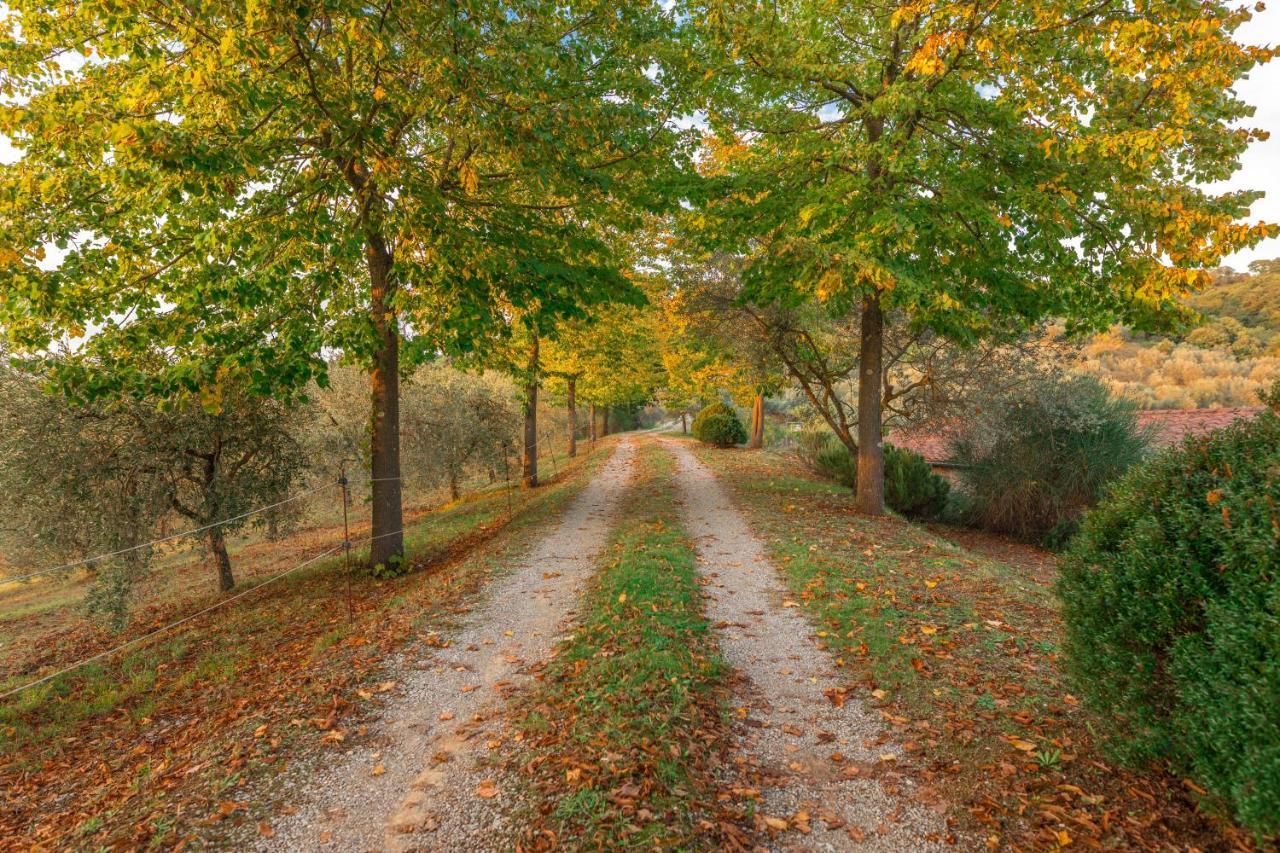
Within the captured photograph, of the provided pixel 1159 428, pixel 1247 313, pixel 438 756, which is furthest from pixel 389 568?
pixel 1247 313

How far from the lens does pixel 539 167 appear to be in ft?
23.5

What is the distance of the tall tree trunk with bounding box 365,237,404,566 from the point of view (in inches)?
350

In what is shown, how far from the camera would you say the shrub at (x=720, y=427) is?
26.1 metres

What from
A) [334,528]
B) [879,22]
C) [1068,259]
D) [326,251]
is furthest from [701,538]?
[334,528]

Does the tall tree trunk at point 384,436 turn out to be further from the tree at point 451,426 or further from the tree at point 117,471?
the tree at point 451,426

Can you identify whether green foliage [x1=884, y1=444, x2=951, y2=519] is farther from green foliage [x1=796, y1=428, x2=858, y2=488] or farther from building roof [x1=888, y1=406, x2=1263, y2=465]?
green foliage [x1=796, y1=428, x2=858, y2=488]

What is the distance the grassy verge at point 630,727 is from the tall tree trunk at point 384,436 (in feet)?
14.1

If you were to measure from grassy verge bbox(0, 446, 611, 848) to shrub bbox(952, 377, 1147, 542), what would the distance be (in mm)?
11536

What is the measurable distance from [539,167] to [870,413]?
754cm

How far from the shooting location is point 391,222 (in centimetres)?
713

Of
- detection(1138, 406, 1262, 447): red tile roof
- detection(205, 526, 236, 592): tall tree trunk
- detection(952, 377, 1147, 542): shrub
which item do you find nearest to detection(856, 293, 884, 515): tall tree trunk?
detection(952, 377, 1147, 542): shrub

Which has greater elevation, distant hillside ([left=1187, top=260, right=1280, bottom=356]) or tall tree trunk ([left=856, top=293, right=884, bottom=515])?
distant hillside ([left=1187, top=260, right=1280, bottom=356])

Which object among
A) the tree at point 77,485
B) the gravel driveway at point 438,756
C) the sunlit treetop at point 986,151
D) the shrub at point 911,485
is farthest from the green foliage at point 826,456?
the tree at point 77,485

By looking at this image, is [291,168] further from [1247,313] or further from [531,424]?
[1247,313]
